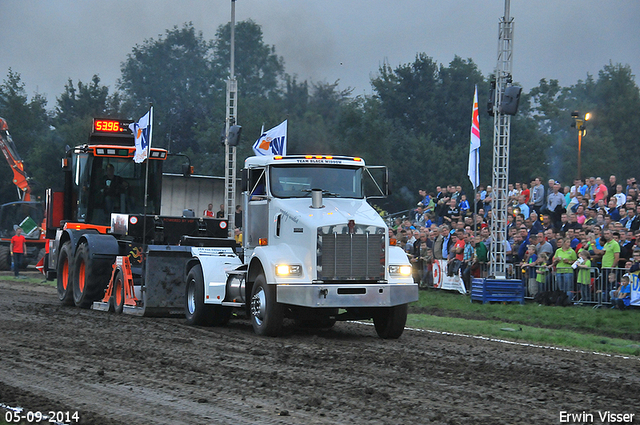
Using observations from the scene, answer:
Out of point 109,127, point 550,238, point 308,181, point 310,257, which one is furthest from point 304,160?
point 550,238

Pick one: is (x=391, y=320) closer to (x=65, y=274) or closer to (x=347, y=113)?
(x=65, y=274)

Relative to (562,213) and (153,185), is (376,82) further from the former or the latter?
(153,185)

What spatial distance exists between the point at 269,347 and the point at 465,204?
56.8 ft

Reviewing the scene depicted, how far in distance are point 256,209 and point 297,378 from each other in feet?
18.7

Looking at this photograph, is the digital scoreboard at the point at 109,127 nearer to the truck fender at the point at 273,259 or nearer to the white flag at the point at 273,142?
the white flag at the point at 273,142

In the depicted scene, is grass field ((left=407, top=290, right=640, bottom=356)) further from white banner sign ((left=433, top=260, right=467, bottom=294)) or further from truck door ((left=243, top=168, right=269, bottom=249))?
truck door ((left=243, top=168, right=269, bottom=249))

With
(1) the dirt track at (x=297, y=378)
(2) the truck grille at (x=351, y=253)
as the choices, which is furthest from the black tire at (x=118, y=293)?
(2) the truck grille at (x=351, y=253)

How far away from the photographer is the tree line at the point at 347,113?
40.2 metres

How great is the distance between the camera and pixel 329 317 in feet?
44.4

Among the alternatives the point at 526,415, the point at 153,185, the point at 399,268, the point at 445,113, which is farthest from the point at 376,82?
the point at 526,415

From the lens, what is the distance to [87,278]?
59.1ft

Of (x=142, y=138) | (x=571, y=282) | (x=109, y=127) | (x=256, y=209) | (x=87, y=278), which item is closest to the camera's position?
(x=256, y=209)

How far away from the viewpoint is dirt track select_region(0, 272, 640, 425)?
729 centimetres

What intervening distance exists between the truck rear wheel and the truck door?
45.0 inches
